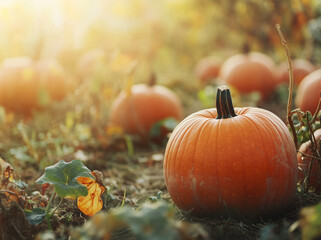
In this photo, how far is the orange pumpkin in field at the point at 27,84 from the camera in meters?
5.39

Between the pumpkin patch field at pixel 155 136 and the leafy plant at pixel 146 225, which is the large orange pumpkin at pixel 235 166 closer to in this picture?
the pumpkin patch field at pixel 155 136

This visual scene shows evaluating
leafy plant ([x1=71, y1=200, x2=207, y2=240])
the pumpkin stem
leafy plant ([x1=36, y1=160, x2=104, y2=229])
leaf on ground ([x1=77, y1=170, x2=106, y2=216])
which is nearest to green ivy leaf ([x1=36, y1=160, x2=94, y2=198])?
leafy plant ([x1=36, y1=160, x2=104, y2=229])

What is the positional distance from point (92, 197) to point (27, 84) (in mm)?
3380

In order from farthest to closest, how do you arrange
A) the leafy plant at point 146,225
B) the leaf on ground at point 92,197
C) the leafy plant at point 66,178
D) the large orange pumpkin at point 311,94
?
the large orange pumpkin at point 311,94
the leaf on ground at point 92,197
the leafy plant at point 66,178
the leafy plant at point 146,225

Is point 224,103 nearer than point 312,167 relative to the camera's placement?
Yes

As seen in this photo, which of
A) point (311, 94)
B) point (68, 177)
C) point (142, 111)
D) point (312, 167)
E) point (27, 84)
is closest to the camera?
point (68, 177)

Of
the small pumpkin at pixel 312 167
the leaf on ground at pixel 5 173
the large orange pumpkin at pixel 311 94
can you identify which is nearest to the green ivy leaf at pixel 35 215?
the leaf on ground at pixel 5 173

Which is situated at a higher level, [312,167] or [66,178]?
[66,178]

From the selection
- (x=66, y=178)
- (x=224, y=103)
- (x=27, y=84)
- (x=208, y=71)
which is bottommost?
(x=208, y=71)

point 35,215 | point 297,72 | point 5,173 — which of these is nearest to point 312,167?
point 35,215

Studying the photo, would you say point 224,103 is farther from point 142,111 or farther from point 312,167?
point 142,111

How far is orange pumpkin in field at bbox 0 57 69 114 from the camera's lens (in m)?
5.39

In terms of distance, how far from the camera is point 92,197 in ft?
Result: 8.00

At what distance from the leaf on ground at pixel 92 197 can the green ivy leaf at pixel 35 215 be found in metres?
0.20
